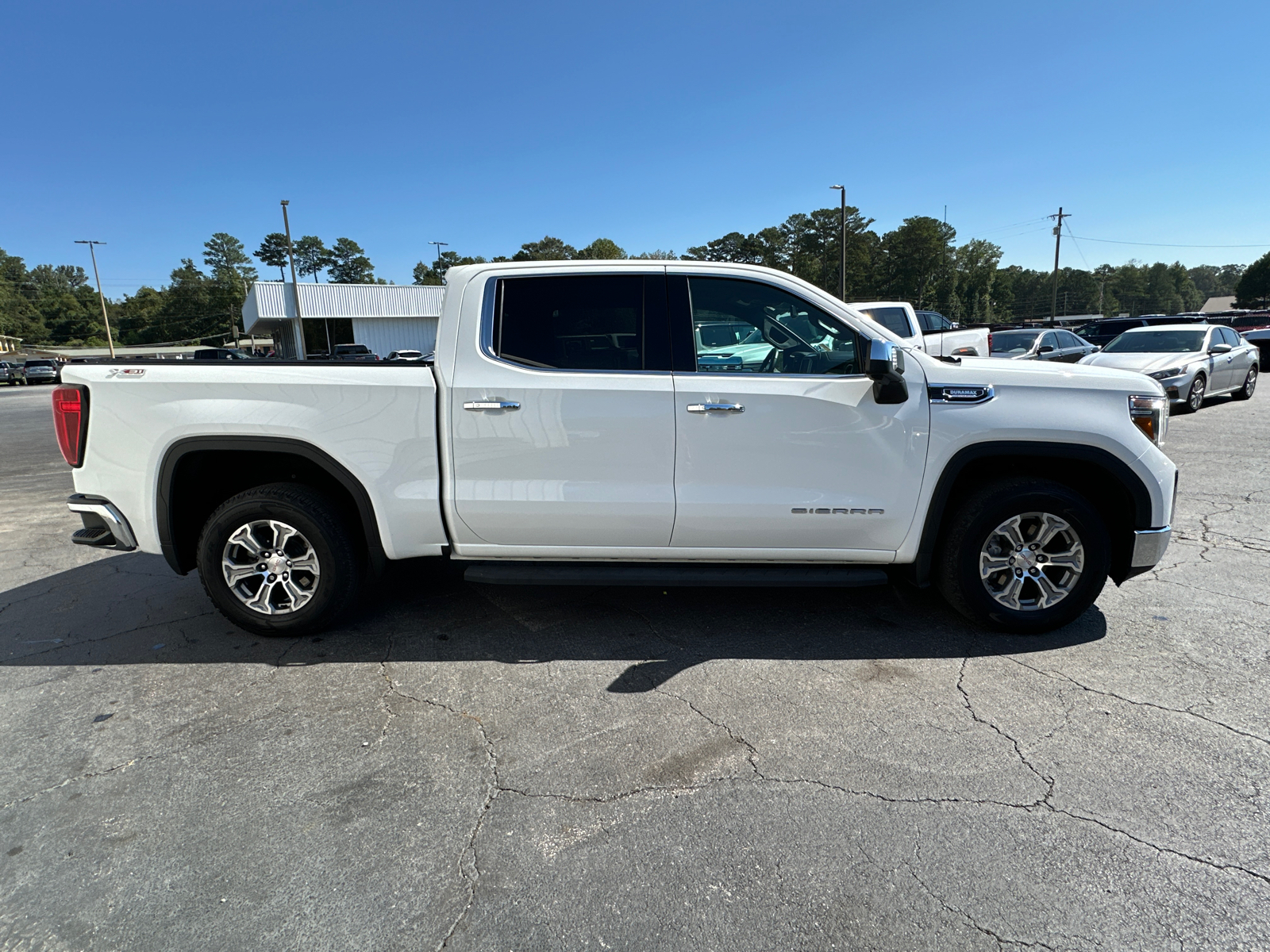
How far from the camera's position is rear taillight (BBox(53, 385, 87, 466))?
3.71m

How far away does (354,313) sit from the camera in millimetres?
46688

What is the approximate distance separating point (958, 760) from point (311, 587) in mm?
3307

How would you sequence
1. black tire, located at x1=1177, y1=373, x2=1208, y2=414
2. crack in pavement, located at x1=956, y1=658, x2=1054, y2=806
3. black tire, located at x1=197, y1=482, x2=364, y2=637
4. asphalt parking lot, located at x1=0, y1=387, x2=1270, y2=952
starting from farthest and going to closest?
black tire, located at x1=1177, y1=373, x2=1208, y2=414 → black tire, located at x1=197, y1=482, x2=364, y2=637 → crack in pavement, located at x1=956, y1=658, x2=1054, y2=806 → asphalt parking lot, located at x1=0, y1=387, x2=1270, y2=952

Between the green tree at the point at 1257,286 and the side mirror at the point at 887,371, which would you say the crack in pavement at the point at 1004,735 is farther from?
the green tree at the point at 1257,286

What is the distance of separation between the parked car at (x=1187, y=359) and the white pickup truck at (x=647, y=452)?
10009 mm

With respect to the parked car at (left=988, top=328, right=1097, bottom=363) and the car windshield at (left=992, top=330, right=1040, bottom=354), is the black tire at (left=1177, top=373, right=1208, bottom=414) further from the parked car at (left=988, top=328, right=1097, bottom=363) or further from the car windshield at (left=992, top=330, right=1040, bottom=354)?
the car windshield at (left=992, top=330, right=1040, bottom=354)

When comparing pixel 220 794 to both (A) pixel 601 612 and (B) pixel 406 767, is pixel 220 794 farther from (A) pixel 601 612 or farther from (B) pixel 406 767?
(A) pixel 601 612

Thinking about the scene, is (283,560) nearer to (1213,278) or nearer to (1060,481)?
(1060,481)

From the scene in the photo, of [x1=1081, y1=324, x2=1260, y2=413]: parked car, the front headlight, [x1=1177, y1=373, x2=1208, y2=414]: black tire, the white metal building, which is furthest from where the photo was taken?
the white metal building

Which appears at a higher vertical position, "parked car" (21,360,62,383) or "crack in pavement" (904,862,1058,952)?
"parked car" (21,360,62,383)

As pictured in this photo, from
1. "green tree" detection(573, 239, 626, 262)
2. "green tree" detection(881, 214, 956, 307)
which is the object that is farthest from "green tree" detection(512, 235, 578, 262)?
"green tree" detection(881, 214, 956, 307)

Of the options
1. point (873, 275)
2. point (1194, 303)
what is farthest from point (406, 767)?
point (1194, 303)

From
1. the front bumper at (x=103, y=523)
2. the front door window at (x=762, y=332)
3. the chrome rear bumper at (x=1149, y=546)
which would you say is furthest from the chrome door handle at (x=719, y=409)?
the front bumper at (x=103, y=523)

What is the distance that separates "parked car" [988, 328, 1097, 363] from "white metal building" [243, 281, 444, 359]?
37442 mm
